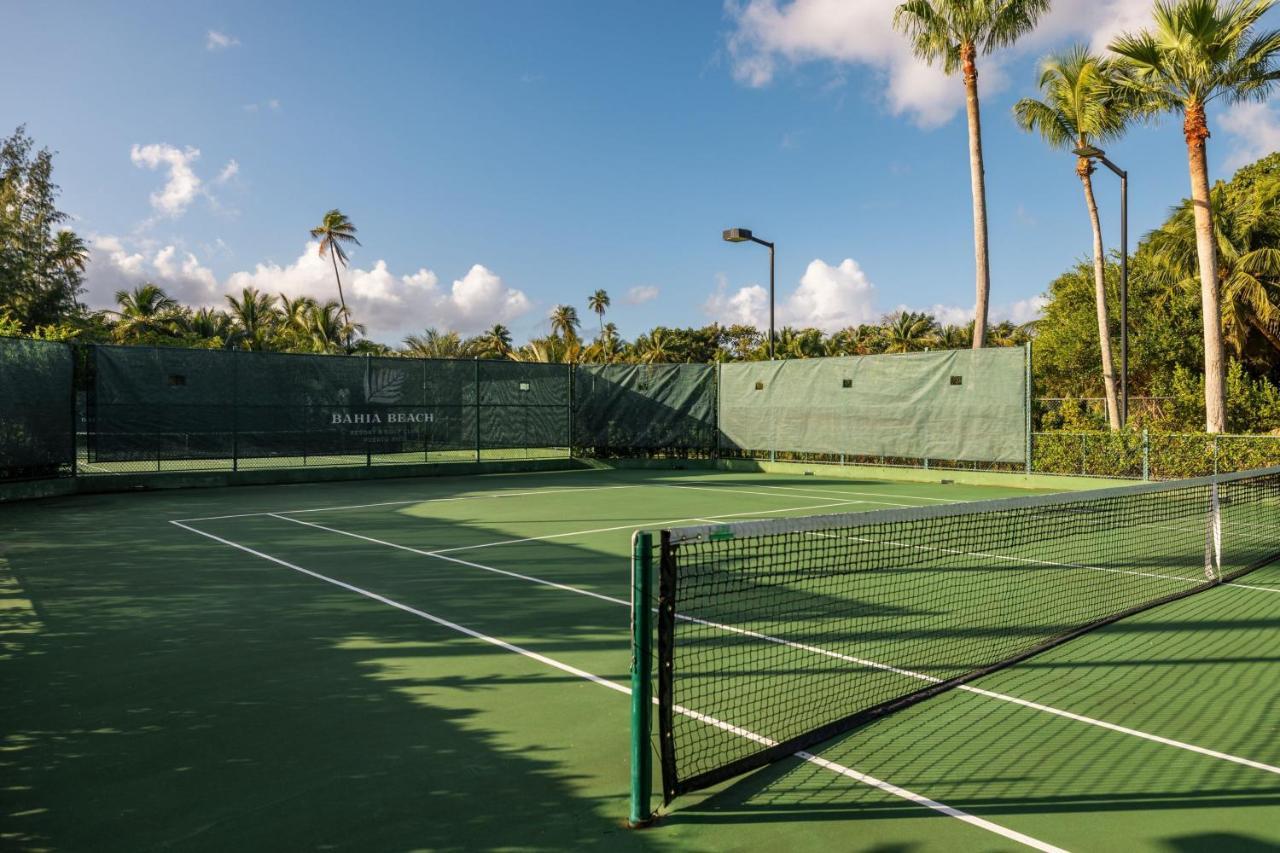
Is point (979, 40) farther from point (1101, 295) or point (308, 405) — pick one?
point (308, 405)

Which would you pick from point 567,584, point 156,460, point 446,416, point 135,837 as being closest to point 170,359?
point 156,460

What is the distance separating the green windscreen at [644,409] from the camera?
23.7 metres

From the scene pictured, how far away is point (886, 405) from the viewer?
19.9m

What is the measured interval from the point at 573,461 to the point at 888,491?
9.49 meters

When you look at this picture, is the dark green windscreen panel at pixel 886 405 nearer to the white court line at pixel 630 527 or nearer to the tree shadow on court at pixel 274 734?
the white court line at pixel 630 527

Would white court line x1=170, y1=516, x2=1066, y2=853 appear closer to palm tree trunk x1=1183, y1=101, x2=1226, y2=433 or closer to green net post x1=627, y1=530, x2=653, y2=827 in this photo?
green net post x1=627, y1=530, x2=653, y2=827

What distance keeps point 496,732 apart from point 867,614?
11.6ft

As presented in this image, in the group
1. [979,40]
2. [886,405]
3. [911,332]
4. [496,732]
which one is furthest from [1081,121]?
[911,332]

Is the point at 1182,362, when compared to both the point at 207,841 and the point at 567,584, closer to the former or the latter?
the point at 567,584

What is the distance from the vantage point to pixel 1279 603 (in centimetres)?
738

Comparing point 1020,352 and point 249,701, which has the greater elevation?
point 1020,352

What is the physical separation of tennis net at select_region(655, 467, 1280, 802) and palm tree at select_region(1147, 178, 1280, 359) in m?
19.6

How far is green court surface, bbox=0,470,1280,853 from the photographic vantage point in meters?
3.40

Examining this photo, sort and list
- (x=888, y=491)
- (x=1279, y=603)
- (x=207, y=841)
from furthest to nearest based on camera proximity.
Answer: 1. (x=888, y=491)
2. (x=1279, y=603)
3. (x=207, y=841)
